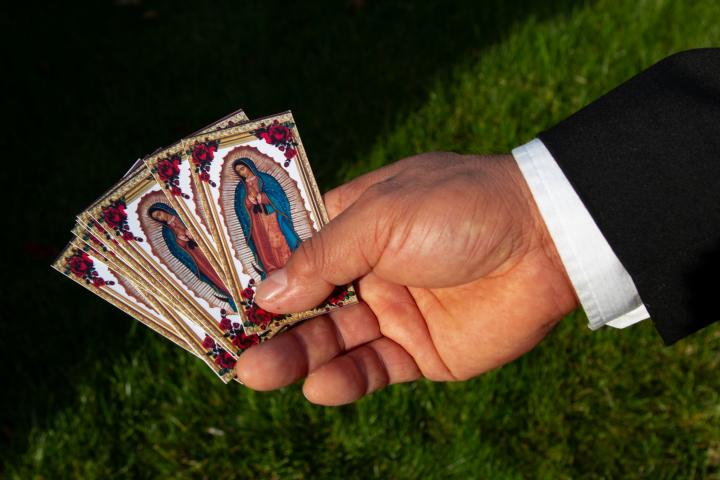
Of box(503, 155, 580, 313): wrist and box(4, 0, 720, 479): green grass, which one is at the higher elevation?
box(503, 155, 580, 313): wrist

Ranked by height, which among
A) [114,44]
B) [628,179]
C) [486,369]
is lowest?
[486,369]

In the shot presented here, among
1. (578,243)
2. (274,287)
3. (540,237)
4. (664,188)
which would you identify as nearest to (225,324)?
(274,287)

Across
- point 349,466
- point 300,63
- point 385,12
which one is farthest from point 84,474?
point 385,12

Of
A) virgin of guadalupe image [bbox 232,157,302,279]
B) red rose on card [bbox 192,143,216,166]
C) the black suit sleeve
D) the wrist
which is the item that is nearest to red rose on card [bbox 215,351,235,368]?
virgin of guadalupe image [bbox 232,157,302,279]

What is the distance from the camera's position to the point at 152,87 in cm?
427

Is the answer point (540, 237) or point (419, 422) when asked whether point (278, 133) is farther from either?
point (419, 422)

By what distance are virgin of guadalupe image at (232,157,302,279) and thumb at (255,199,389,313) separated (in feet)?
0.95

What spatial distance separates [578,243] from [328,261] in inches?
31.3

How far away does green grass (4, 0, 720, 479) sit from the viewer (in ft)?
8.38

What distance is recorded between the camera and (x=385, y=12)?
4.63m

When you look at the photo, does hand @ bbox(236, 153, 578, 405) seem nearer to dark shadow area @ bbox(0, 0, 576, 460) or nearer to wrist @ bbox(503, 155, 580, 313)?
wrist @ bbox(503, 155, 580, 313)

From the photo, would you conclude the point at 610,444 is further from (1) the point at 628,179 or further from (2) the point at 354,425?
(1) the point at 628,179

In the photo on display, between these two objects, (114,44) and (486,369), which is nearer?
(486,369)

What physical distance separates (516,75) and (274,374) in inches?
101
